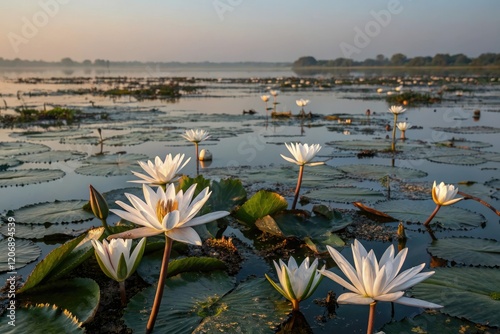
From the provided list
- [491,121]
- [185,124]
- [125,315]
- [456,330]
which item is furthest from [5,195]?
[491,121]

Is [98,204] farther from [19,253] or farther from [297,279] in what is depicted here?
[297,279]

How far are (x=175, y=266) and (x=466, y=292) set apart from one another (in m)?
1.51

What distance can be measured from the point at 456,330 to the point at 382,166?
357 centimetres

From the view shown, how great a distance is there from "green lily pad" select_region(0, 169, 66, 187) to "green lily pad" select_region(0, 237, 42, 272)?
180 cm

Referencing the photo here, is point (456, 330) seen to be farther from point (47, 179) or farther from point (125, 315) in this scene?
point (47, 179)

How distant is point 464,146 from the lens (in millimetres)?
6715

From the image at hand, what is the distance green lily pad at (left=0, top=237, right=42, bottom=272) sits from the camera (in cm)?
245

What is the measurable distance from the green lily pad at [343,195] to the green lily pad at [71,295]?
2.39 meters

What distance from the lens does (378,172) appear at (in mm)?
Answer: 4926

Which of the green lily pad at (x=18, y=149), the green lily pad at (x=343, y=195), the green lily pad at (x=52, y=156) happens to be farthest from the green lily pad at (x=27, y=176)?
the green lily pad at (x=343, y=195)

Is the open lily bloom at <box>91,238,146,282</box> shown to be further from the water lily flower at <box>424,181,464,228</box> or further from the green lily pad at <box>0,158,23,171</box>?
the green lily pad at <box>0,158,23,171</box>

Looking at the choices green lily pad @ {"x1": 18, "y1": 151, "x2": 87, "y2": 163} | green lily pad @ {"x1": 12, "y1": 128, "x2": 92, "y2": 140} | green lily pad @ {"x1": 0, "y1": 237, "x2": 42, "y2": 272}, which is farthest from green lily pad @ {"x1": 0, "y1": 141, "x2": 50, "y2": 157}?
green lily pad @ {"x1": 0, "y1": 237, "x2": 42, "y2": 272}

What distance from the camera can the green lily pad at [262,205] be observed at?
2922 mm

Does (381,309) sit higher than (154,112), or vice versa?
(154,112)
